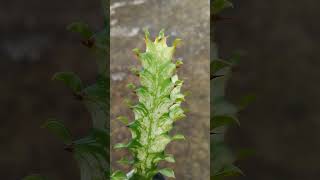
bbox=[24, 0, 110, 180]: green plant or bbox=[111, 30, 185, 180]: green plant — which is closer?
bbox=[111, 30, 185, 180]: green plant

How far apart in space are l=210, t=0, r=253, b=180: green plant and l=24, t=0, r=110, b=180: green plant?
248 mm

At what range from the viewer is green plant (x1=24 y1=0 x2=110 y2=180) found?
4.59 ft

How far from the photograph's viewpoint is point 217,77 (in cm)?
146

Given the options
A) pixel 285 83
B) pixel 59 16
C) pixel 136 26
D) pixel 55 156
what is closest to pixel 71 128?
pixel 55 156

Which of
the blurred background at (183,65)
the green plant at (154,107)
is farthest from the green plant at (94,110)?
the green plant at (154,107)

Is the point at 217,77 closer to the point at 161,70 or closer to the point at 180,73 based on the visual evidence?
the point at 180,73

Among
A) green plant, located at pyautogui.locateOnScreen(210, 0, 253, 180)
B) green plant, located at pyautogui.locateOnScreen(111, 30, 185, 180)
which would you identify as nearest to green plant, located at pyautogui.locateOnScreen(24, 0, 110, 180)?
green plant, located at pyautogui.locateOnScreen(210, 0, 253, 180)

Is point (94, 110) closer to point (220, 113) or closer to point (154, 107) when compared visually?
point (220, 113)

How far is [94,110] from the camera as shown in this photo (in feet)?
4.65

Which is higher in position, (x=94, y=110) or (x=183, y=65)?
(x=183, y=65)

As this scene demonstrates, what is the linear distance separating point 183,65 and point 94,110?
23cm

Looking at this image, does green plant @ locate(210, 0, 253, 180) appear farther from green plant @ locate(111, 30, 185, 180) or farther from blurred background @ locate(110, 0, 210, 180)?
green plant @ locate(111, 30, 185, 180)

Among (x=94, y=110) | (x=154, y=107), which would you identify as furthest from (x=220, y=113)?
(x=154, y=107)

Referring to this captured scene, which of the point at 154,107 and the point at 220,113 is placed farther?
the point at 220,113
